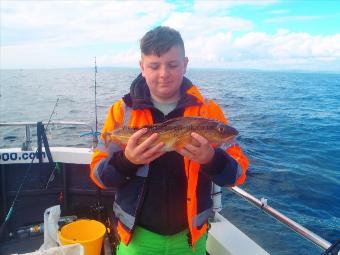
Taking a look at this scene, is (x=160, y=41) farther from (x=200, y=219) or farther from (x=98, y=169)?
(x=200, y=219)

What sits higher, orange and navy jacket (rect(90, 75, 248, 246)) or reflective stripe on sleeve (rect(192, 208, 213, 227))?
orange and navy jacket (rect(90, 75, 248, 246))

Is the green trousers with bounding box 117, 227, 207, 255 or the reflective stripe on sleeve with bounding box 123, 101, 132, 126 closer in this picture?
the green trousers with bounding box 117, 227, 207, 255

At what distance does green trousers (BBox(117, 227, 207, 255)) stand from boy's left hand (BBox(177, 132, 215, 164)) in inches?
31.3

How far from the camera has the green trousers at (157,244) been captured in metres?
2.81

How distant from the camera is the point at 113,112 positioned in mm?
2990

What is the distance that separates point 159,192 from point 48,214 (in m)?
2.92

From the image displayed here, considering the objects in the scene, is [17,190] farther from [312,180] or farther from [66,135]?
[66,135]

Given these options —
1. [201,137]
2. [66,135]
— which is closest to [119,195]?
[201,137]

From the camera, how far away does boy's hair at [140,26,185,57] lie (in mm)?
2771

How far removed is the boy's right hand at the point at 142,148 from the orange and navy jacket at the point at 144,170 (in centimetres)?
15

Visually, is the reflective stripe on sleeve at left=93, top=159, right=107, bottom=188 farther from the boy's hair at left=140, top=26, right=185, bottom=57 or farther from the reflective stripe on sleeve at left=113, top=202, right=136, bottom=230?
the boy's hair at left=140, top=26, right=185, bottom=57

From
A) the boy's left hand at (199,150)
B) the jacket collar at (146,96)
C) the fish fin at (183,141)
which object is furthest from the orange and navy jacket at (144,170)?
the fish fin at (183,141)

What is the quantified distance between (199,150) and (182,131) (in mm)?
232

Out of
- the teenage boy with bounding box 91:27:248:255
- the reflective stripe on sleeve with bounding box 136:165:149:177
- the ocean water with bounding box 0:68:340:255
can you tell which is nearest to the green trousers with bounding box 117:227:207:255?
the teenage boy with bounding box 91:27:248:255
